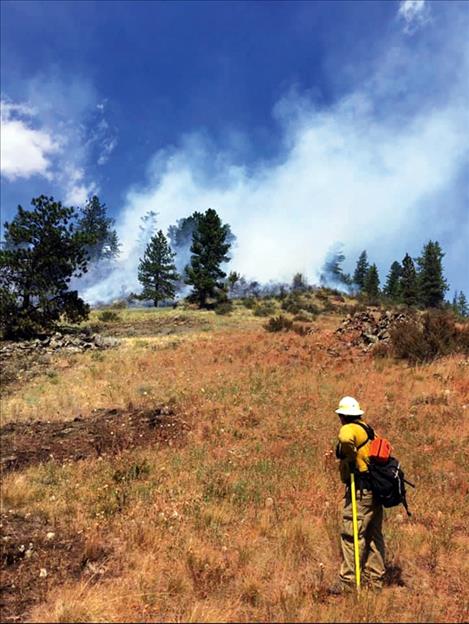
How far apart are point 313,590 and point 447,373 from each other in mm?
10895

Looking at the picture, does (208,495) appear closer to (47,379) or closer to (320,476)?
(320,476)

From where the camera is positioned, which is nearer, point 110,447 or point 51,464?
point 51,464

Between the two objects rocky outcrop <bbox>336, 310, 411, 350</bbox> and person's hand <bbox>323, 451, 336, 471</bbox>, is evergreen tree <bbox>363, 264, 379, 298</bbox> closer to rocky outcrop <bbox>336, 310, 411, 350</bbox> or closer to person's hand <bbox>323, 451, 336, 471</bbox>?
rocky outcrop <bbox>336, 310, 411, 350</bbox>

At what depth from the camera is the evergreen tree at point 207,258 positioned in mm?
42719

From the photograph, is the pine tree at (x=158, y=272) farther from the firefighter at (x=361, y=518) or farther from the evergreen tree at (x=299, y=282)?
the firefighter at (x=361, y=518)

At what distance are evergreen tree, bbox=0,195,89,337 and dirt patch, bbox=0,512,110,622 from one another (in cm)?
1996

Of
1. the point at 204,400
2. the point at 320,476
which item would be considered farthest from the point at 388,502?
the point at 204,400

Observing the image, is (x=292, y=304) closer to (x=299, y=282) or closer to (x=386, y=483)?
(x=299, y=282)

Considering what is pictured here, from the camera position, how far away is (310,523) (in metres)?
6.40

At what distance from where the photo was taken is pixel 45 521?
20.4 feet

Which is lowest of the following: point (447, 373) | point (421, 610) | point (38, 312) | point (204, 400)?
point (421, 610)

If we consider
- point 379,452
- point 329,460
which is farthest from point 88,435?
point 379,452

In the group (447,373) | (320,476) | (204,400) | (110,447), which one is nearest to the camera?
(320,476)

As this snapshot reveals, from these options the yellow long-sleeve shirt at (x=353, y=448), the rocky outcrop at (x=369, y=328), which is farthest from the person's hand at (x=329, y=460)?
the rocky outcrop at (x=369, y=328)
